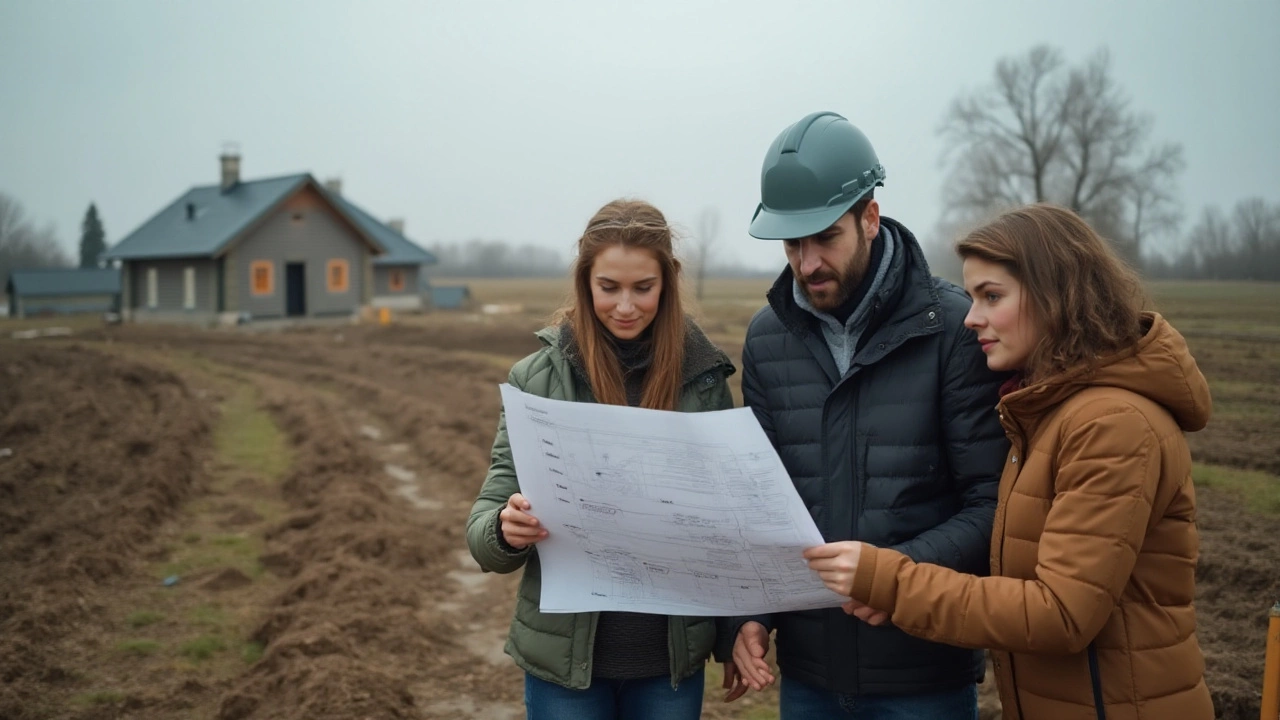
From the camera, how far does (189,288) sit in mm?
31094

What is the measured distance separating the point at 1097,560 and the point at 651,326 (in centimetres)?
117

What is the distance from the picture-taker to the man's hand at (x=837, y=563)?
1965 mm

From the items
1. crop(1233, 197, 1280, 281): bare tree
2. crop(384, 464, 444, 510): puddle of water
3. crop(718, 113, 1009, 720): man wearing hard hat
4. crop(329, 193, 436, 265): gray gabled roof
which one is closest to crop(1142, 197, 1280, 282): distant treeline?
crop(1233, 197, 1280, 281): bare tree

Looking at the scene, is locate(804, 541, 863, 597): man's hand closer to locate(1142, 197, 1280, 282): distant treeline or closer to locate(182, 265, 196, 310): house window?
locate(1142, 197, 1280, 282): distant treeline

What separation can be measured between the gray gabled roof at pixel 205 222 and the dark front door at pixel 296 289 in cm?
231

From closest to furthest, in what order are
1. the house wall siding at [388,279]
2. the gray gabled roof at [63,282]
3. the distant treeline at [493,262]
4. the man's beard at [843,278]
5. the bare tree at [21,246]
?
1. the man's beard at [843,278]
2. the bare tree at [21,246]
3. the gray gabled roof at [63,282]
4. the house wall siding at [388,279]
5. the distant treeline at [493,262]

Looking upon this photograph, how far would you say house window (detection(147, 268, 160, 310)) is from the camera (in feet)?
106

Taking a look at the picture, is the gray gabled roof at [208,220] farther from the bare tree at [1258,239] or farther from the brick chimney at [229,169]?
the bare tree at [1258,239]

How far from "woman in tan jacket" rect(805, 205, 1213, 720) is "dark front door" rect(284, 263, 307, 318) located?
32297 mm

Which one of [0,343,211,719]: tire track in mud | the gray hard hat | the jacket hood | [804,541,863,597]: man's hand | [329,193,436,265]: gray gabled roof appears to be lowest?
[0,343,211,719]: tire track in mud

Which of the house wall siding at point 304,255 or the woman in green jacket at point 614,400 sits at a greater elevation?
the house wall siding at point 304,255

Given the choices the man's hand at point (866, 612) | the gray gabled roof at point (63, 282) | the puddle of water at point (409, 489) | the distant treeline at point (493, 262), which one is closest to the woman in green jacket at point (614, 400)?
the man's hand at point (866, 612)

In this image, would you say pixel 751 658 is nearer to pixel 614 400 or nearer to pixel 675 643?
pixel 675 643

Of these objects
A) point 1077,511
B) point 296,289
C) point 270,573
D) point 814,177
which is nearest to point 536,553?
point 814,177
